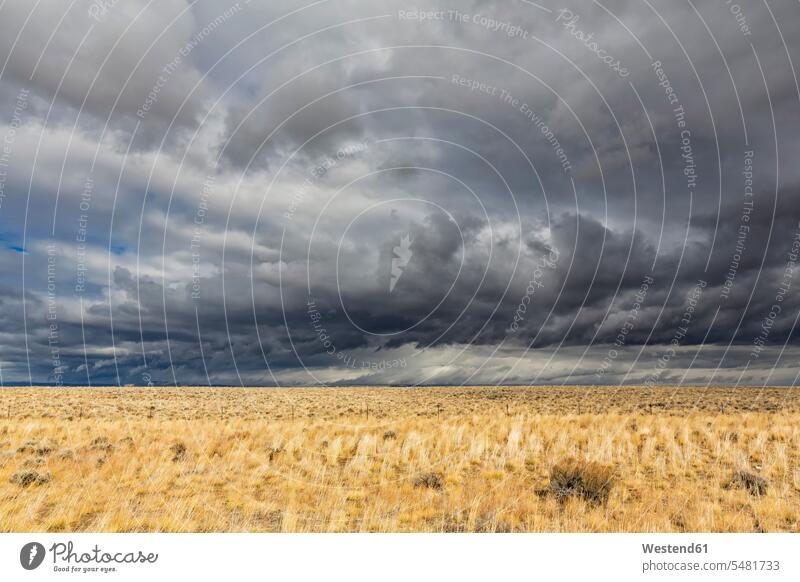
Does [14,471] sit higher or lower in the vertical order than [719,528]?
higher

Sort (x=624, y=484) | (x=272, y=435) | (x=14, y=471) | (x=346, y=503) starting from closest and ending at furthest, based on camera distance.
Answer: (x=346, y=503) → (x=624, y=484) → (x=14, y=471) → (x=272, y=435)

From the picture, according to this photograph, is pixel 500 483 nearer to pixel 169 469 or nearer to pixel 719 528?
pixel 719 528

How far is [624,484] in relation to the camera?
15.3 metres

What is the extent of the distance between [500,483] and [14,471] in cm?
1525

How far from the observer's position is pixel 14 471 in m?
16.5
